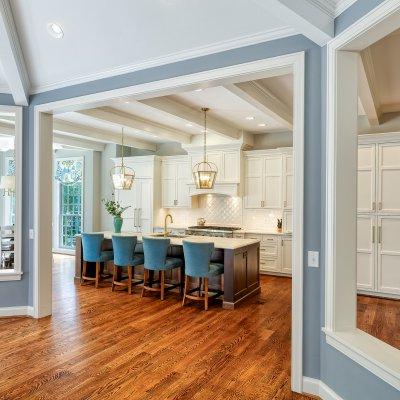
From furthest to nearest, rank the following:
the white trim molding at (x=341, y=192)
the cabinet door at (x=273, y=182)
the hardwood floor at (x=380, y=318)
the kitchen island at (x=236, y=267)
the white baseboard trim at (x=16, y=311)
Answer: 1. the cabinet door at (x=273, y=182)
2. the kitchen island at (x=236, y=267)
3. the white baseboard trim at (x=16, y=311)
4. the hardwood floor at (x=380, y=318)
5. the white trim molding at (x=341, y=192)

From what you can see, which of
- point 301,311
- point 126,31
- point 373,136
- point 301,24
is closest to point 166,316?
point 301,311

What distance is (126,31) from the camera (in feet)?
10.3

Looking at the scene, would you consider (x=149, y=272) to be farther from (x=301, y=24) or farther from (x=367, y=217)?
(x=301, y=24)

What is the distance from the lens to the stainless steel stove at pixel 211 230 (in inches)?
282

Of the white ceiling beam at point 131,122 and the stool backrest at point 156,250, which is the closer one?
the stool backrest at point 156,250

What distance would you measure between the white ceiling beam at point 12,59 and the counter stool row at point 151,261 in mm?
2409

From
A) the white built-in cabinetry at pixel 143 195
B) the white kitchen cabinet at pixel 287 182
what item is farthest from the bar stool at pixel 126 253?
the white kitchen cabinet at pixel 287 182

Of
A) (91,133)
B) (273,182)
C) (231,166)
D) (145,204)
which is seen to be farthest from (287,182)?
(91,133)

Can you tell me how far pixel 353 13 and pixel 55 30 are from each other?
2.73m

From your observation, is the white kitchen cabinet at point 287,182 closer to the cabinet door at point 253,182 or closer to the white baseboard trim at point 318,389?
the cabinet door at point 253,182

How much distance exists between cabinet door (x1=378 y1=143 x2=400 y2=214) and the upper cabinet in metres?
1.88

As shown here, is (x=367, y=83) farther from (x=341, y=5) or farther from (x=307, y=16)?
(x=307, y=16)

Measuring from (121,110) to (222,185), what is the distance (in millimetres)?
2844

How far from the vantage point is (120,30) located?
3156mm
